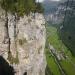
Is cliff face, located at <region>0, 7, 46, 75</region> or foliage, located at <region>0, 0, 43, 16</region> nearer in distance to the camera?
foliage, located at <region>0, 0, 43, 16</region>

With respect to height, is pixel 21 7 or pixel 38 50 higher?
pixel 21 7

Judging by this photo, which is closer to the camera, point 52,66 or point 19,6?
point 19,6

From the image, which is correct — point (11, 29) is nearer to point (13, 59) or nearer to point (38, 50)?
point (13, 59)

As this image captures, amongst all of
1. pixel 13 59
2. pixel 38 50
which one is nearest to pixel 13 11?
pixel 13 59

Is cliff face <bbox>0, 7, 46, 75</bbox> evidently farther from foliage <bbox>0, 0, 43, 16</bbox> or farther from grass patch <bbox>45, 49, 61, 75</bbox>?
grass patch <bbox>45, 49, 61, 75</bbox>

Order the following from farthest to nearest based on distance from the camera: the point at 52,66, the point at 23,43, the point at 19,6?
the point at 52,66, the point at 23,43, the point at 19,6

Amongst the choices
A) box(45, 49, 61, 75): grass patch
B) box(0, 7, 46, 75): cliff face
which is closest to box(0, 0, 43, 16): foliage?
box(0, 7, 46, 75): cliff face

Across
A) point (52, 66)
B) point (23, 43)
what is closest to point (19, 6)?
point (23, 43)

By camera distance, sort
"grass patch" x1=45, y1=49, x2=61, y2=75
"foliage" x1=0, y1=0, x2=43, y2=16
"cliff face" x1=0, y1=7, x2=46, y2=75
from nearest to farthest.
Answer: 1. "foliage" x1=0, y1=0, x2=43, y2=16
2. "cliff face" x1=0, y1=7, x2=46, y2=75
3. "grass patch" x1=45, y1=49, x2=61, y2=75

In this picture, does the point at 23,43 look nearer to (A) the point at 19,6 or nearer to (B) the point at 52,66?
(A) the point at 19,6
